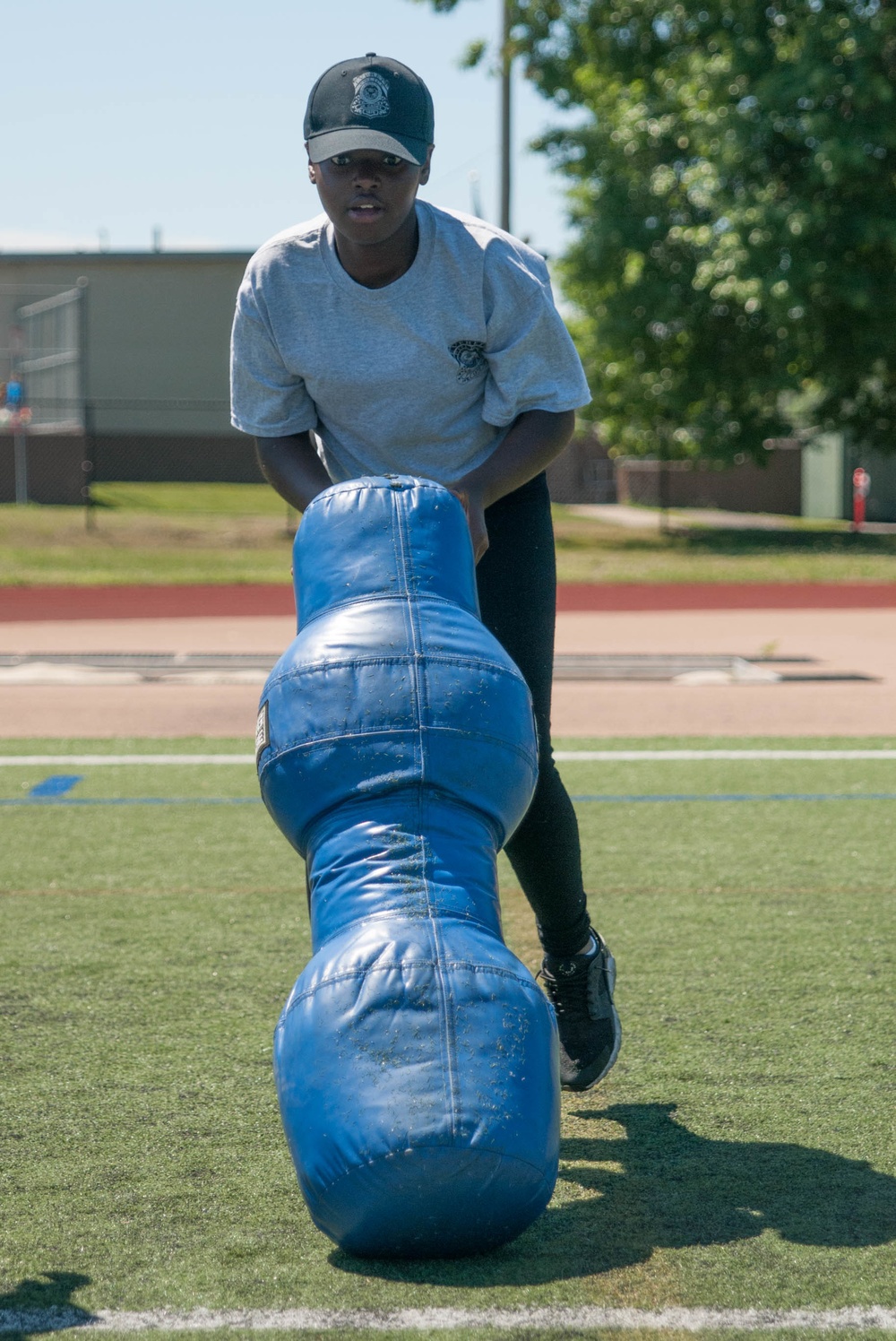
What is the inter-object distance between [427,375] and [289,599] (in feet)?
46.1

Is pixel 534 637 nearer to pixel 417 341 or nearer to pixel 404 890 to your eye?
pixel 417 341

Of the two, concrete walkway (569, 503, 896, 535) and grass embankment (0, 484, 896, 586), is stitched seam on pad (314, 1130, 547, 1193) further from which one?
concrete walkway (569, 503, 896, 535)

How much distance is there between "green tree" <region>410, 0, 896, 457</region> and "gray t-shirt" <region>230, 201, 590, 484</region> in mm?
19975

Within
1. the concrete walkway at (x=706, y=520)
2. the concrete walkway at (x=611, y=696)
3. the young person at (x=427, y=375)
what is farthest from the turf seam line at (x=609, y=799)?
the concrete walkway at (x=706, y=520)

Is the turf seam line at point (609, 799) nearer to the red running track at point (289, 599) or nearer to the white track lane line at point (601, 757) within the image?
the white track lane line at point (601, 757)

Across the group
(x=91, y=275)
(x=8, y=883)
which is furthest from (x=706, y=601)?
(x=91, y=275)

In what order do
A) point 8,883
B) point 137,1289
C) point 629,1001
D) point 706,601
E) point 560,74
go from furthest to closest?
point 560,74
point 706,601
point 8,883
point 629,1001
point 137,1289

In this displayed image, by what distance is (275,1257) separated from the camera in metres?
2.37

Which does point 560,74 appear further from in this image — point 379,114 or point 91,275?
point 379,114

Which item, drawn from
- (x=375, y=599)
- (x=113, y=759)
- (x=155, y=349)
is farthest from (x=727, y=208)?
(x=375, y=599)

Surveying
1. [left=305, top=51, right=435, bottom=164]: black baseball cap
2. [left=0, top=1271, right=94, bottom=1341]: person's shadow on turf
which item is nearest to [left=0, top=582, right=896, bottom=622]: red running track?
[left=305, top=51, right=435, bottom=164]: black baseball cap

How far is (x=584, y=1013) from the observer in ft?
10.4

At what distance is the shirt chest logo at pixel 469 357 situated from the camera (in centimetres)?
296

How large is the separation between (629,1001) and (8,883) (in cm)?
223
